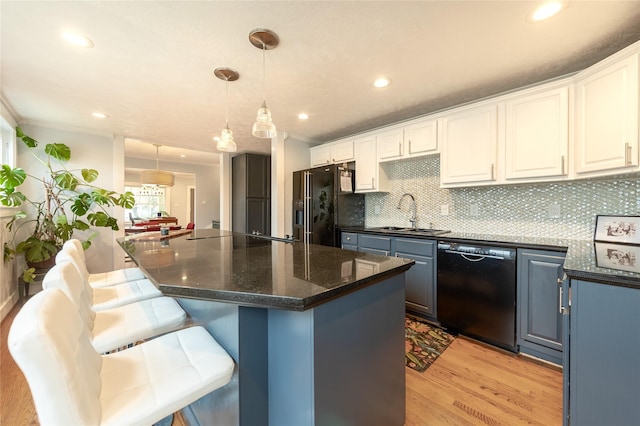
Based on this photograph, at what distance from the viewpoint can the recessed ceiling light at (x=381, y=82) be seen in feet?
7.43

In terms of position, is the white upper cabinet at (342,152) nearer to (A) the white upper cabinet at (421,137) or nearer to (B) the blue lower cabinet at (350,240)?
(A) the white upper cabinet at (421,137)

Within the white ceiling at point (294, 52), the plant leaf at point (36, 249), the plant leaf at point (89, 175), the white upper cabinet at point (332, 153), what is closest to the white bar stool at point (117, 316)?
the white ceiling at point (294, 52)

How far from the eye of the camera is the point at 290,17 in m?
1.52

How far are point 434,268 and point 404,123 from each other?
5.37 feet

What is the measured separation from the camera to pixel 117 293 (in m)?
1.62

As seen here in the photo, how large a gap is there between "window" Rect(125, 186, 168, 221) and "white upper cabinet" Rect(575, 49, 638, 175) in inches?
425

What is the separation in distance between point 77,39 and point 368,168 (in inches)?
111

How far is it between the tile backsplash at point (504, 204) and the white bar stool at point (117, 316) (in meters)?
2.75

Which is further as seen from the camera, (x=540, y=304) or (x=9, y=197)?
(x=9, y=197)

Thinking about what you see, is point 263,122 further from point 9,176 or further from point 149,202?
point 149,202

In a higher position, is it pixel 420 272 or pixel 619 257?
pixel 619 257

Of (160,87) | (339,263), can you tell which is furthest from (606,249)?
(160,87)

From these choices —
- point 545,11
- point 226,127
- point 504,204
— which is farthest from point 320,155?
point 545,11

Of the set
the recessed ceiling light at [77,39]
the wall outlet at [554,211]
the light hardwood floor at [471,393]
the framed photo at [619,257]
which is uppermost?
the recessed ceiling light at [77,39]
